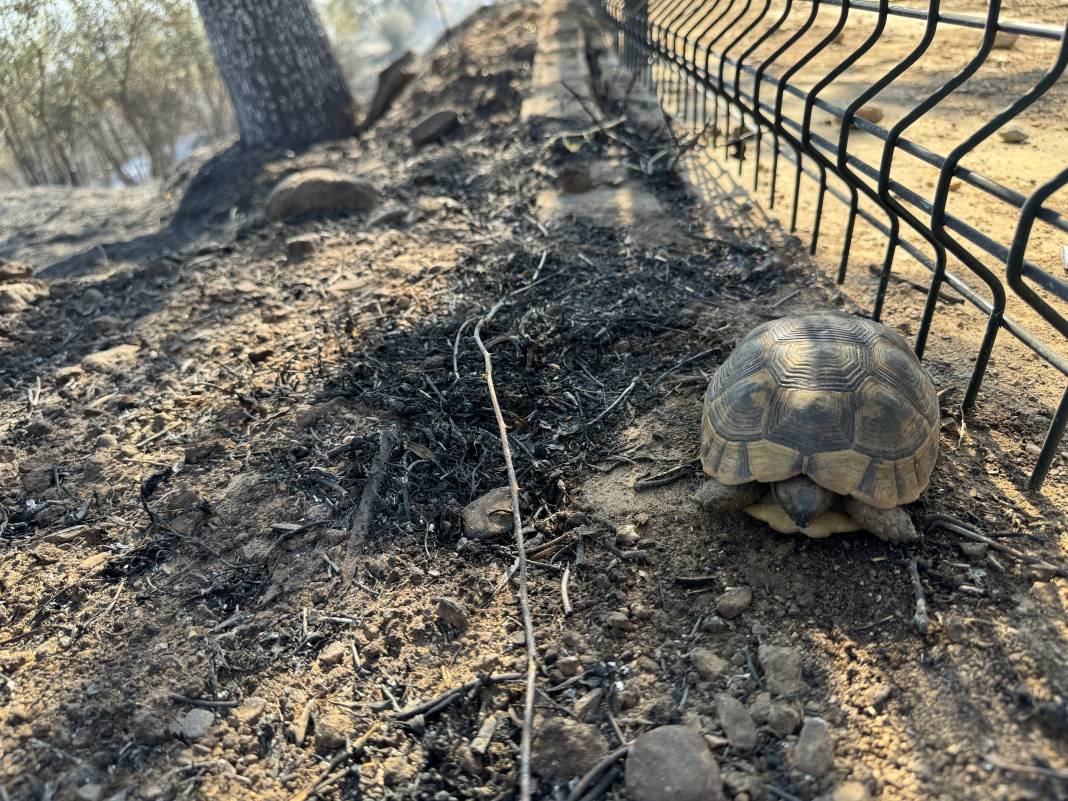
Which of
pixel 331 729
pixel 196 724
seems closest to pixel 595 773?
pixel 331 729

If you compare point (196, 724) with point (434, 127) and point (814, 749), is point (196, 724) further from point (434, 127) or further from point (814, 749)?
point (434, 127)

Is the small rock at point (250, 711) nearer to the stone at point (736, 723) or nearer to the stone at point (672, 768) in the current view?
the stone at point (672, 768)

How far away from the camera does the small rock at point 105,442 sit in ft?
11.0

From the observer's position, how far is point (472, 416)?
318cm

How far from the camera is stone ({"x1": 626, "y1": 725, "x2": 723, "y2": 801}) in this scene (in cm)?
177

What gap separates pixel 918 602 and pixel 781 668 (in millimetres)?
459

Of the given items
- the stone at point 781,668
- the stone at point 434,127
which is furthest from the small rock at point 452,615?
the stone at point 434,127

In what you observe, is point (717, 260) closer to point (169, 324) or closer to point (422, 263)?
point (422, 263)

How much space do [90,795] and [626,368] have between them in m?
2.52

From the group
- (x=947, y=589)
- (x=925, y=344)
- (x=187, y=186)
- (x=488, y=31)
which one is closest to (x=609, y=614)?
(x=947, y=589)

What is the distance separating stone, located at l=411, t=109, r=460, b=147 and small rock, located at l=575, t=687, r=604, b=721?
20.8 ft

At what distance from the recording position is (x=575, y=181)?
533 cm

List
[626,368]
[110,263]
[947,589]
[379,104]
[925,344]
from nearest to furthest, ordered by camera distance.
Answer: [947,589]
[925,344]
[626,368]
[110,263]
[379,104]

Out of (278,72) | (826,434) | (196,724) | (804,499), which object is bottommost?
(196,724)
